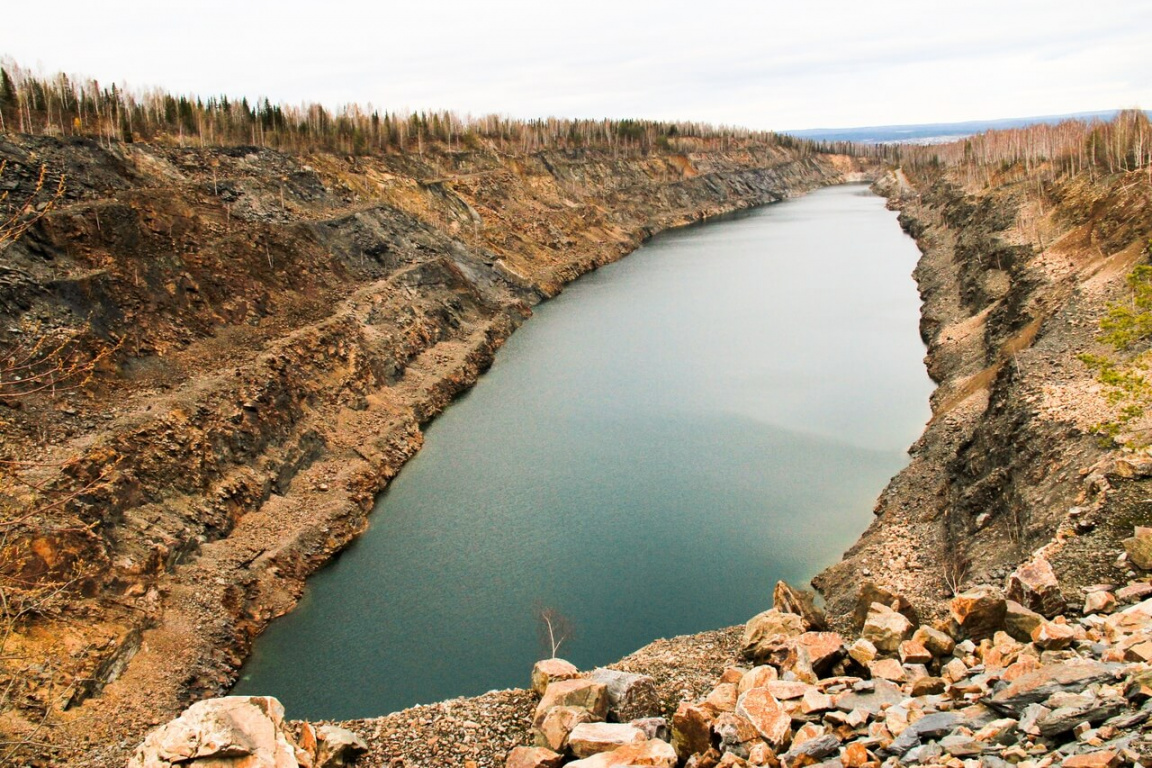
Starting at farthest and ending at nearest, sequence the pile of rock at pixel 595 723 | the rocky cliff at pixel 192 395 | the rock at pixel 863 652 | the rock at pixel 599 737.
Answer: the rocky cliff at pixel 192 395
the rock at pixel 863 652
the rock at pixel 599 737
the pile of rock at pixel 595 723

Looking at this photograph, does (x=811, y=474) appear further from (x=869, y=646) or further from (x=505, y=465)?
A: (x=869, y=646)

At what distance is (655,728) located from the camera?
16969 millimetres

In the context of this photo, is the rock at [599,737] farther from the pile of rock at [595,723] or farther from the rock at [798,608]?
the rock at [798,608]

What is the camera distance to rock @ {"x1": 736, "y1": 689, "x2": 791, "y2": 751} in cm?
1481

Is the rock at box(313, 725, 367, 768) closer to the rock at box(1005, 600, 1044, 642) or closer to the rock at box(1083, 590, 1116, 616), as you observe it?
the rock at box(1005, 600, 1044, 642)

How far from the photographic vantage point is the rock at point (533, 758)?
52.9 ft

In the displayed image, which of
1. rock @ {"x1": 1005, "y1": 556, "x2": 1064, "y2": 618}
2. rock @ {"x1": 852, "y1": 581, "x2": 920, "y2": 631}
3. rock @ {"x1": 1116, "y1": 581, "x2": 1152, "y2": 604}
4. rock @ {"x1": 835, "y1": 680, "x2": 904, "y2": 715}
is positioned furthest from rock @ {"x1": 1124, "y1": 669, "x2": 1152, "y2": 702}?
rock @ {"x1": 852, "y1": 581, "x2": 920, "y2": 631}

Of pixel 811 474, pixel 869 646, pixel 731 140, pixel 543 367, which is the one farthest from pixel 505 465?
pixel 731 140

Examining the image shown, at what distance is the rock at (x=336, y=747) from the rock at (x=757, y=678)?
25.9 feet

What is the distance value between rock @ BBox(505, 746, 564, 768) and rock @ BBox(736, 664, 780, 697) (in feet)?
12.8

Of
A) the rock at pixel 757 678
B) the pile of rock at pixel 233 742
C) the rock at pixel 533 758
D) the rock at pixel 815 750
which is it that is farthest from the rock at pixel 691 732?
the pile of rock at pixel 233 742

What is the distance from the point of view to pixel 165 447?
101ft

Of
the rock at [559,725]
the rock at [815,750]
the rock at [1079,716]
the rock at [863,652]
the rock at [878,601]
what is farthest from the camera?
the rock at [878,601]

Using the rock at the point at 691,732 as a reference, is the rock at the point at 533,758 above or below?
below
